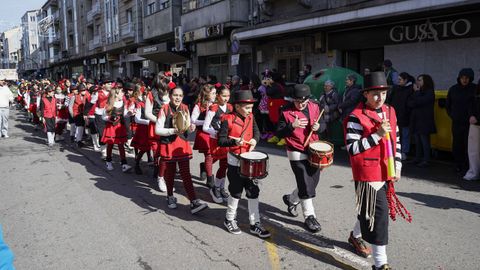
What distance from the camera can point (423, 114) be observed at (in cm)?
814

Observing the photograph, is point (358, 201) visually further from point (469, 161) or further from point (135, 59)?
point (135, 59)

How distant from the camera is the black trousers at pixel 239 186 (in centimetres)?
480

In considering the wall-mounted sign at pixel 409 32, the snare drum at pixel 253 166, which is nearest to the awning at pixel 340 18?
the wall-mounted sign at pixel 409 32

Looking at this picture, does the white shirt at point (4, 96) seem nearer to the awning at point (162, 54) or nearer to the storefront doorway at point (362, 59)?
the awning at point (162, 54)

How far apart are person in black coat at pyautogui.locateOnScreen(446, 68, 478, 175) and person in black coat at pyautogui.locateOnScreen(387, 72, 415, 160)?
3.28 ft

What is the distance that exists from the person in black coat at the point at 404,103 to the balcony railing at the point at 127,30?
25254 millimetres

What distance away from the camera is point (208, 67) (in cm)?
2333

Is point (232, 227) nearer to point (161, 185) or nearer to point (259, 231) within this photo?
point (259, 231)

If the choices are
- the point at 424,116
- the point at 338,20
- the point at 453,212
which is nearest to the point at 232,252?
the point at 453,212

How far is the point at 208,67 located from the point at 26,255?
19.5 meters

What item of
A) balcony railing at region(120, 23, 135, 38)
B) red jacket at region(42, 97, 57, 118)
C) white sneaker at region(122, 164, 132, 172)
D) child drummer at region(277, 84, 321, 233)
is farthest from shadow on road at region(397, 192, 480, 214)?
balcony railing at region(120, 23, 135, 38)

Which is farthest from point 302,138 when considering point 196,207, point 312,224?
point 196,207

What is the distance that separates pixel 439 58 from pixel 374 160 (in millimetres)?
9617

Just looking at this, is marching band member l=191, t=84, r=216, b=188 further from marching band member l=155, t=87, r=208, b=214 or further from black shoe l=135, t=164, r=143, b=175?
black shoe l=135, t=164, r=143, b=175
